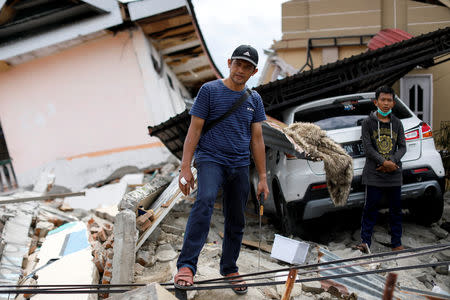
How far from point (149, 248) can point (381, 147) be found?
285cm

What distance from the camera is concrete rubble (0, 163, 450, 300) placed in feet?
12.5

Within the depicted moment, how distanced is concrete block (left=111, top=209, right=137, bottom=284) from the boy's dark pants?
8.38 feet

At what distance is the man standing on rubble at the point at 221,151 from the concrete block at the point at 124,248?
3.37 ft

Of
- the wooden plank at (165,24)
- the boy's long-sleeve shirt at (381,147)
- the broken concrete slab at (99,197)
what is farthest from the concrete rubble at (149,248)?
the wooden plank at (165,24)

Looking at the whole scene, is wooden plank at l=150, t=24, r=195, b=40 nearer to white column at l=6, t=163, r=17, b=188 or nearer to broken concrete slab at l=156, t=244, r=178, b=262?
white column at l=6, t=163, r=17, b=188

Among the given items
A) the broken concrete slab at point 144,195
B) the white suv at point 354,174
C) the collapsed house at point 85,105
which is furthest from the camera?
the collapsed house at point 85,105

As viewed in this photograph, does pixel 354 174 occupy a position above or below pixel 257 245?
above

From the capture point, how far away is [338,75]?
22.3 feet

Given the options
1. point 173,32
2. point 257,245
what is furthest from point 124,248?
point 173,32

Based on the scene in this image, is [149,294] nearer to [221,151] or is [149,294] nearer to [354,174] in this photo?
[221,151]

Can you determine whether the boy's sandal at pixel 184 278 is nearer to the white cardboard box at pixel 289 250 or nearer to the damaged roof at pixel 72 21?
the white cardboard box at pixel 289 250

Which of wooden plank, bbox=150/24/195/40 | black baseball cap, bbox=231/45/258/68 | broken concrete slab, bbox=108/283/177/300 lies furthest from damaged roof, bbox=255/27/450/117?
wooden plank, bbox=150/24/195/40

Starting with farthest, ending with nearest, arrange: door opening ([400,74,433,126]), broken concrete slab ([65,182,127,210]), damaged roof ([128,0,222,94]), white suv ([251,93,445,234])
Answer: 1. door opening ([400,74,433,126])
2. damaged roof ([128,0,222,94])
3. broken concrete slab ([65,182,127,210])
4. white suv ([251,93,445,234])

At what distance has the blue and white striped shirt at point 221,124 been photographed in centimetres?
312
